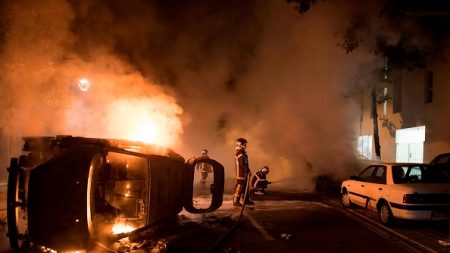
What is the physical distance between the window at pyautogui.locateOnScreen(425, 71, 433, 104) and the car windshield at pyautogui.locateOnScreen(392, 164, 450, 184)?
Answer: 739 centimetres

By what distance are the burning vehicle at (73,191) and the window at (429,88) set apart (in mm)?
11884

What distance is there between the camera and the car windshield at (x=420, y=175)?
8.62 m

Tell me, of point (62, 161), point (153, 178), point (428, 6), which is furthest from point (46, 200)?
point (428, 6)

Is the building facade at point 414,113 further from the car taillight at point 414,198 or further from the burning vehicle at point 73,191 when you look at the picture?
the burning vehicle at point 73,191

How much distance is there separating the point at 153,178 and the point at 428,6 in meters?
7.51

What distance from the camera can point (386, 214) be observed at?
28.1ft

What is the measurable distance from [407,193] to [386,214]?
820 mm

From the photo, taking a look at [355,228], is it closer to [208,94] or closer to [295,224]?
[295,224]

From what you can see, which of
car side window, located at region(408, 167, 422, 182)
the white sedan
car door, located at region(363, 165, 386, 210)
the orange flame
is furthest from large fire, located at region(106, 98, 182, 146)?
car side window, located at region(408, 167, 422, 182)

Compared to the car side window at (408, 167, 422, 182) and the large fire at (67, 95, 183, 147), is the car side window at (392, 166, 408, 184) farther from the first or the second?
the large fire at (67, 95, 183, 147)

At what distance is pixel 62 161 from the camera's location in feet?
16.3

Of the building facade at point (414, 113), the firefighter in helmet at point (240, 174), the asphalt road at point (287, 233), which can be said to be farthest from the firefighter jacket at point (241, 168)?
the building facade at point (414, 113)

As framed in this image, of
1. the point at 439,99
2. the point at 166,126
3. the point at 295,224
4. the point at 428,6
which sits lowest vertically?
the point at 295,224

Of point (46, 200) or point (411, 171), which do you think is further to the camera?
point (411, 171)
